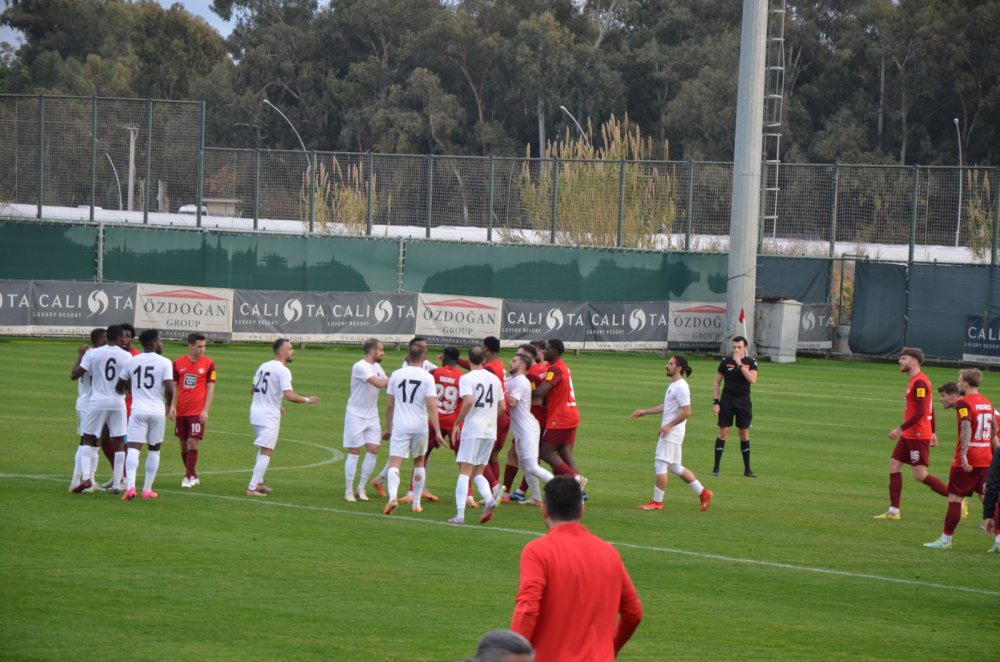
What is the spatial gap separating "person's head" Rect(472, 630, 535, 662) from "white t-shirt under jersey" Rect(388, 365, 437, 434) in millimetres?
10514

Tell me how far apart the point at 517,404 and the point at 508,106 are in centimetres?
7987

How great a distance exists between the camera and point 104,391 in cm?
1652

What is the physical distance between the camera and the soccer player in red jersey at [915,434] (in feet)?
55.9

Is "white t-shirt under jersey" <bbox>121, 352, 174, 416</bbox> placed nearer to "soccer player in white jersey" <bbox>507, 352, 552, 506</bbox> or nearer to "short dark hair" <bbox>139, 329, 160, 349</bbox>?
"short dark hair" <bbox>139, 329, 160, 349</bbox>

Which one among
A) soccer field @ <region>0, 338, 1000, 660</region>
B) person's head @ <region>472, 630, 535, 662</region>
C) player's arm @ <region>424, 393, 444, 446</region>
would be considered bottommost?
soccer field @ <region>0, 338, 1000, 660</region>

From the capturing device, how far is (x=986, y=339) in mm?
42750

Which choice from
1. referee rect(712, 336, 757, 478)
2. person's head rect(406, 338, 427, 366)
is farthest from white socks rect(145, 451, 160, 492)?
referee rect(712, 336, 757, 478)

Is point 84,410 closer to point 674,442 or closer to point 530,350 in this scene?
point 530,350

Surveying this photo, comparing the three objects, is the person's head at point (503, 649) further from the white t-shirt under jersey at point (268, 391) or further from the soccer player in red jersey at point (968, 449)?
the white t-shirt under jersey at point (268, 391)

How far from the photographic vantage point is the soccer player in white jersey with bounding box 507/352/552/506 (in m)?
16.8

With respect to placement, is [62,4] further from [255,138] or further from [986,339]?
[986,339]

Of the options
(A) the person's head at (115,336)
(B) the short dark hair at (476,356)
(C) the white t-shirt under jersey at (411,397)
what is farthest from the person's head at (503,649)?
(A) the person's head at (115,336)

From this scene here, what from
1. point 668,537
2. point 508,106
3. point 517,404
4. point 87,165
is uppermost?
point 508,106

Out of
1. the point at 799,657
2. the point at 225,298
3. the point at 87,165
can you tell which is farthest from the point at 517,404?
the point at 87,165
